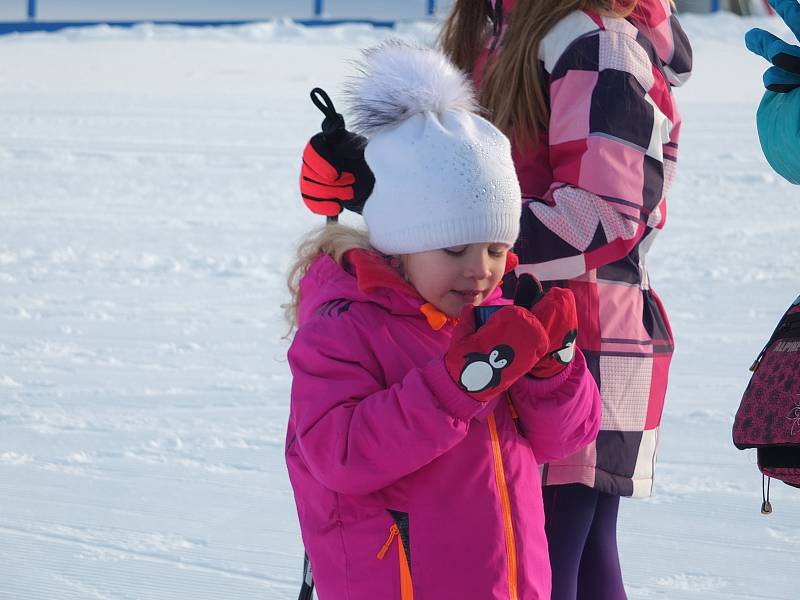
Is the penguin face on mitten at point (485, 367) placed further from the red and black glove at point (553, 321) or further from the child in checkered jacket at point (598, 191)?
the child in checkered jacket at point (598, 191)

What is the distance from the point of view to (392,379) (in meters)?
1.51

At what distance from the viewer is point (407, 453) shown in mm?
1405

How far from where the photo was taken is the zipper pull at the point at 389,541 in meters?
1.46

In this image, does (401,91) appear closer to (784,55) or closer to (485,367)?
(485,367)

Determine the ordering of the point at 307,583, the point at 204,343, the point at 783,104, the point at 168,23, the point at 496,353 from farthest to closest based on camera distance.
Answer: the point at 168,23
the point at 204,343
the point at 307,583
the point at 783,104
the point at 496,353

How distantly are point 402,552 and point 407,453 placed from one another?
0.15 m

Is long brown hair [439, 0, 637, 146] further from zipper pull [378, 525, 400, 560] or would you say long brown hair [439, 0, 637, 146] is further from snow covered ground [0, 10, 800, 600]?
zipper pull [378, 525, 400, 560]

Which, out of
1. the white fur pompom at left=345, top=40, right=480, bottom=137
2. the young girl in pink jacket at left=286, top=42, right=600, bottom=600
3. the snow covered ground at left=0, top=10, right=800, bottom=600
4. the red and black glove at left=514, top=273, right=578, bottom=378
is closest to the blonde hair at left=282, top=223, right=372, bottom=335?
the young girl in pink jacket at left=286, top=42, right=600, bottom=600

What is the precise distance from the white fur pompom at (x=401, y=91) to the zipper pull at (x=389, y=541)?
0.57m

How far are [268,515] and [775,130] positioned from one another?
A: 1947mm

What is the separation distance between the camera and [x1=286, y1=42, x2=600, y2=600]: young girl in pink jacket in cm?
141

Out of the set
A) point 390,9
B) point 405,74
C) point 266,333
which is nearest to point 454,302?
point 405,74

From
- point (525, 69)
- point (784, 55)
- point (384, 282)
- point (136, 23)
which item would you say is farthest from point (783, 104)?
point (136, 23)

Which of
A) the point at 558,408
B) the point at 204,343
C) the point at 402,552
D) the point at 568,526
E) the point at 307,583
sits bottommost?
the point at 204,343
